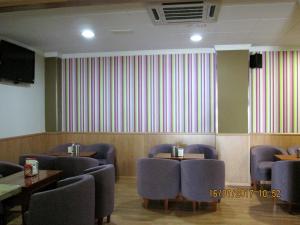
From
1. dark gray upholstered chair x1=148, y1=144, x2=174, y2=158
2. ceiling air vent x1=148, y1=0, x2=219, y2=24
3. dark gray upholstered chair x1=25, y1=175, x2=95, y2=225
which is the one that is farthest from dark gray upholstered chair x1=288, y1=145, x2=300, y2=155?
dark gray upholstered chair x1=25, y1=175, x2=95, y2=225

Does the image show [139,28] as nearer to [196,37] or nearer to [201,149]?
[196,37]

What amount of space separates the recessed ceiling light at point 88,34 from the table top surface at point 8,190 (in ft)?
8.18

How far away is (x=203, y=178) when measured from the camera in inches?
142

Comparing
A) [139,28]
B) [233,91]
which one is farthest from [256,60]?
[139,28]

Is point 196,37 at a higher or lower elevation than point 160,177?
higher

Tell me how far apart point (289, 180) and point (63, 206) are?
9.18 feet

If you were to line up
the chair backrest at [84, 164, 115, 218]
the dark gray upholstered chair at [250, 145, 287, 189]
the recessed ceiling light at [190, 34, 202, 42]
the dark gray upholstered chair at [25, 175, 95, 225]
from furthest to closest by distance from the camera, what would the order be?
the dark gray upholstered chair at [250, 145, 287, 189] < the recessed ceiling light at [190, 34, 202, 42] < the chair backrest at [84, 164, 115, 218] < the dark gray upholstered chair at [25, 175, 95, 225]

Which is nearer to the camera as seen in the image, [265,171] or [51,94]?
[265,171]

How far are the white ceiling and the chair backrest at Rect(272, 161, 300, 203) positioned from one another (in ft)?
6.18

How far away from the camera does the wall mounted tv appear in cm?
430

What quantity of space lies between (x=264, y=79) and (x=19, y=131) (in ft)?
14.9

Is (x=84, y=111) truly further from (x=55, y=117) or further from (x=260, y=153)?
(x=260, y=153)

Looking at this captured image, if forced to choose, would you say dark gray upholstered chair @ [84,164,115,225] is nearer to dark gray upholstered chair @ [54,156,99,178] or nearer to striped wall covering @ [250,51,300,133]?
dark gray upholstered chair @ [54,156,99,178]

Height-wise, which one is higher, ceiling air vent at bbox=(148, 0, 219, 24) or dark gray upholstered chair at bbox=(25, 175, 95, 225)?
ceiling air vent at bbox=(148, 0, 219, 24)
